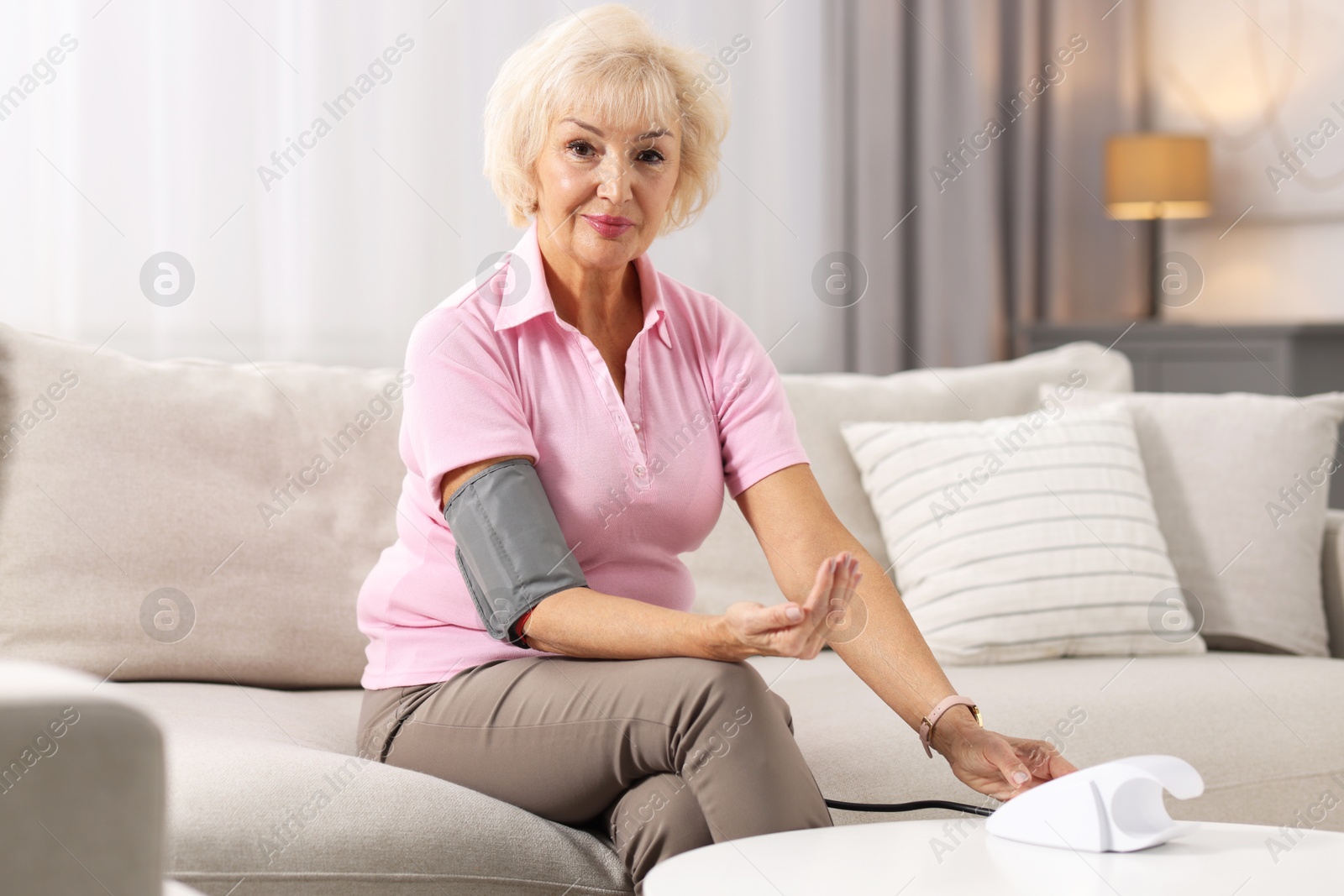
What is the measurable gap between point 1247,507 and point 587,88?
123 centimetres

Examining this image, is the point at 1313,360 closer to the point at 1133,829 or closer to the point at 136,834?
the point at 1133,829

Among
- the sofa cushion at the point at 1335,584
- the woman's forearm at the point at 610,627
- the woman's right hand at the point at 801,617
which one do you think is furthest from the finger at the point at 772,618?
the sofa cushion at the point at 1335,584

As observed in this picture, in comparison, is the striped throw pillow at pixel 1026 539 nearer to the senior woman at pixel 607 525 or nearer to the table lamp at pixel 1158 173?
the senior woman at pixel 607 525

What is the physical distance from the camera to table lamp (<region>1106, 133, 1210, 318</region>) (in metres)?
3.12

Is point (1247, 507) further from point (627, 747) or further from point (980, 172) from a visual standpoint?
point (980, 172)

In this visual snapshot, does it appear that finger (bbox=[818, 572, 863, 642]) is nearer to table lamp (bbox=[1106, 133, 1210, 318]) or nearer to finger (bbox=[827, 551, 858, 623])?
finger (bbox=[827, 551, 858, 623])

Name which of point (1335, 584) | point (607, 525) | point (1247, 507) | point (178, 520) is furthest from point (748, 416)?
point (1335, 584)

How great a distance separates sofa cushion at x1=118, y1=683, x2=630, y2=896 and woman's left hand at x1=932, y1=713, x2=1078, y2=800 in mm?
326

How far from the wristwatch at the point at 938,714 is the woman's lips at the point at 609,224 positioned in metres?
0.59

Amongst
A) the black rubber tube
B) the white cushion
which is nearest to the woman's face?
the black rubber tube

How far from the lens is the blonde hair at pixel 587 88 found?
1.30m

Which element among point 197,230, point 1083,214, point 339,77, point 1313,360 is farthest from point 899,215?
point 197,230

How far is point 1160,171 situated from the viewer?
3.13m

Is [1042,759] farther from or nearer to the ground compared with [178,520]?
nearer to the ground
